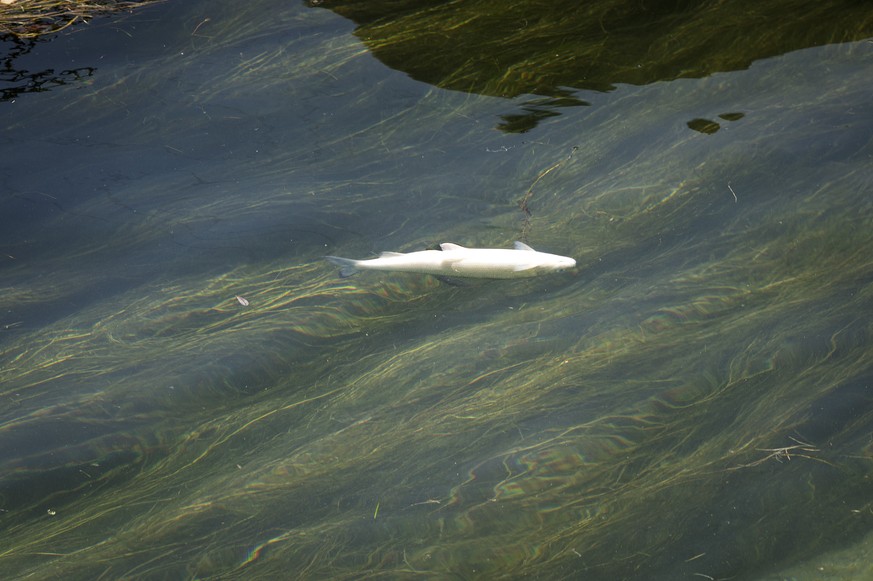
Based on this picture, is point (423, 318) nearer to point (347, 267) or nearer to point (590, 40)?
point (347, 267)

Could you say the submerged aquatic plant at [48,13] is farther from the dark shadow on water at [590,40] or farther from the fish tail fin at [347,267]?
the fish tail fin at [347,267]

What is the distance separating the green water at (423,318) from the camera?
302cm

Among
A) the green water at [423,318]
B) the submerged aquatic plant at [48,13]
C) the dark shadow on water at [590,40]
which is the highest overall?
the submerged aquatic plant at [48,13]

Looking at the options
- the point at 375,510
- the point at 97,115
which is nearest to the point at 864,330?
the point at 375,510

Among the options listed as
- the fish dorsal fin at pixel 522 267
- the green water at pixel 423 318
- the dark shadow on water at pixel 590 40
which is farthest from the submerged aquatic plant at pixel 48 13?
the fish dorsal fin at pixel 522 267

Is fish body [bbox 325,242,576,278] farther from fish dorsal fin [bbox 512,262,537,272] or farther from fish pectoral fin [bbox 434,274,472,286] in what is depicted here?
fish pectoral fin [bbox 434,274,472,286]

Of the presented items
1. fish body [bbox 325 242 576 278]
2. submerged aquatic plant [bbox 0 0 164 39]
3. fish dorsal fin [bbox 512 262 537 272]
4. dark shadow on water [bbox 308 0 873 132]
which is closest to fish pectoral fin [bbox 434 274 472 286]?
fish body [bbox 325 242 576 278]

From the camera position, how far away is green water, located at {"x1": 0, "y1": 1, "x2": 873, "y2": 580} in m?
3.02

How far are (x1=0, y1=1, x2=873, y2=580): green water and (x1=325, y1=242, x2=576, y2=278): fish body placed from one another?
0.20 meters

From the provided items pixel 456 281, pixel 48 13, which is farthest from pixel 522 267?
pixel 48 13

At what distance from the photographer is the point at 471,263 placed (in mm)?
3629

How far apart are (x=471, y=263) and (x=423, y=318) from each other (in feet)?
1.33

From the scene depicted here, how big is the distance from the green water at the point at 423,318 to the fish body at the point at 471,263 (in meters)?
0.20

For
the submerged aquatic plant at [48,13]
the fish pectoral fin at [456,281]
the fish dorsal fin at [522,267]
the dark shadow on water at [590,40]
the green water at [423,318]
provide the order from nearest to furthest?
1. the green water at [423,318]
2. the fish dorsal fin at [522,267]
3. the fish pectoral fin at [456,281]
4. the dark shadow on water at [590,40]
5. the submerged aquatic plant at [48,13]
